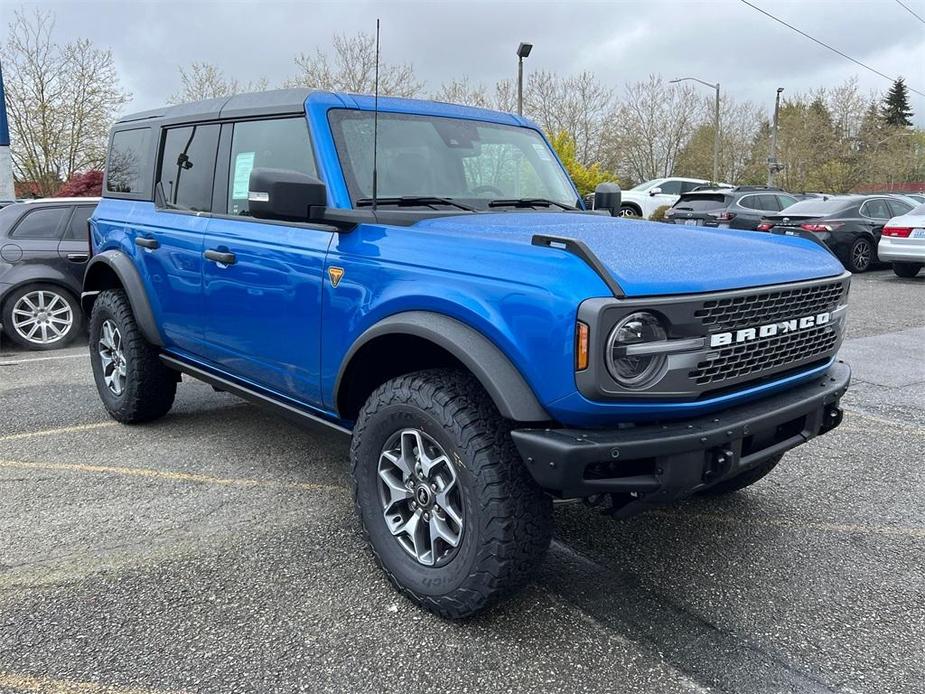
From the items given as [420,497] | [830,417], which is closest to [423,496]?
[420,497]

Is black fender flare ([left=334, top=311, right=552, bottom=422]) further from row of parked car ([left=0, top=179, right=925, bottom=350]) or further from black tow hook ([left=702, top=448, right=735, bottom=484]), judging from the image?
row of parked car ([left=0, top=179, right=925, bottom=350])

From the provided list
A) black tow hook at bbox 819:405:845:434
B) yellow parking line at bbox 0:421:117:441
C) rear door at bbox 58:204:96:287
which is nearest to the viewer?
black tow hook at bbox 819:405:845:434

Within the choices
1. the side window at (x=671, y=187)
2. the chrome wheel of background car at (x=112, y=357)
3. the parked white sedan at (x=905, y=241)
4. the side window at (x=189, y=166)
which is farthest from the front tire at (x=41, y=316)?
the side window at (x=671, y=187)

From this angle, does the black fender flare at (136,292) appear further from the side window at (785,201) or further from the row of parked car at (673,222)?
the side window at (785,201)

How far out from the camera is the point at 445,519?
281 cm

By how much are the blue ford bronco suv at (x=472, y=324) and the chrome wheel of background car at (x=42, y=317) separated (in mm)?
4491

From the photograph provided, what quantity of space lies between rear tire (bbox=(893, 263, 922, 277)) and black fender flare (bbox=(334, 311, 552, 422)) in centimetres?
1401

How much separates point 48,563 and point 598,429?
2346mm

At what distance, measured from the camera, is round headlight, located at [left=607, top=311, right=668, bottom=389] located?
2371 millimetres

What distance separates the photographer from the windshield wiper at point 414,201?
335cm

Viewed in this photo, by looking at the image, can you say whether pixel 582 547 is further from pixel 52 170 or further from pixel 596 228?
pixel 52 170

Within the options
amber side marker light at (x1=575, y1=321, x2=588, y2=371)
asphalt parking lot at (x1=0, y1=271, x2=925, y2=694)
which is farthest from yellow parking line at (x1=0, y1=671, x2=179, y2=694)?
amber side marker light at (x1=575, y1=321, x2=588, y2=371)

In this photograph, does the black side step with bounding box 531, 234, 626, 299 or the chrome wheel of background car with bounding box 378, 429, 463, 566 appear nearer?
the black side step with bounding box 531, 234, 626, 299

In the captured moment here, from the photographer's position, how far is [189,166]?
14.4 feet
